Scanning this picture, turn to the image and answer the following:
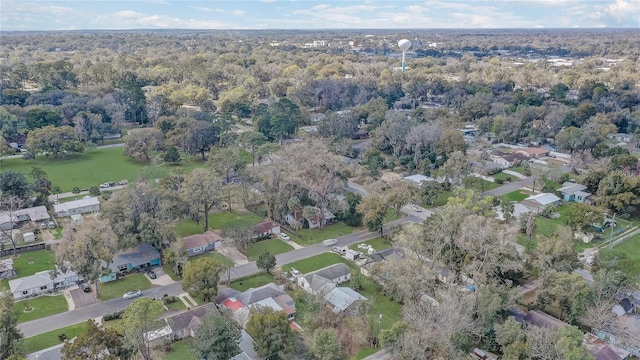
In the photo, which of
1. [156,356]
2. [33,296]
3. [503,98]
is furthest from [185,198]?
[503,98]

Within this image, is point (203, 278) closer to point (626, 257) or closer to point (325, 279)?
point (325, 279)

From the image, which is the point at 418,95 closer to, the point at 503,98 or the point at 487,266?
the point at 503,98

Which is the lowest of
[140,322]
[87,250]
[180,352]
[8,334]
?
[180,352]

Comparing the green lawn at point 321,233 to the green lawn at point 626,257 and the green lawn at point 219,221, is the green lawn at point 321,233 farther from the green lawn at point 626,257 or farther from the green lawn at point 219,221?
the green lawn at point 626,257

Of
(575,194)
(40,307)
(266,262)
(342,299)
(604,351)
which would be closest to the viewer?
(604,351)

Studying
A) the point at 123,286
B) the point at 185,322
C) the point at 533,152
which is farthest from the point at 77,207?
A: the point at 533,152
